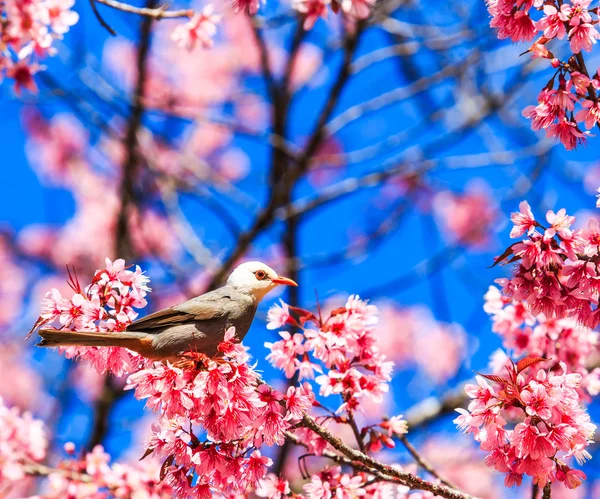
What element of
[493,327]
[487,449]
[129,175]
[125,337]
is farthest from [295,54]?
[487,449]

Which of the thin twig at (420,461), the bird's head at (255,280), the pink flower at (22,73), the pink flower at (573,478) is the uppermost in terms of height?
the pink flower at (22,73)

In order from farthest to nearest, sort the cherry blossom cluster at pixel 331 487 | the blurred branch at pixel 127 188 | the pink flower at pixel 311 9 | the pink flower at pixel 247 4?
1. the blurred branch at pixel 127 188
2. the pink flower at pixel 311 9
3. the pink flower at pixel 247 4
4. the cherry blossom cluster at pixel 331 487

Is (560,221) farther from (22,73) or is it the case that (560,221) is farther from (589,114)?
(22,73)

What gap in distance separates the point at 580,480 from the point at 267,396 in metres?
1.10

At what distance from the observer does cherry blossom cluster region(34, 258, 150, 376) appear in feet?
8.58

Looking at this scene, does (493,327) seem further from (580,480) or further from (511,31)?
(511,31)

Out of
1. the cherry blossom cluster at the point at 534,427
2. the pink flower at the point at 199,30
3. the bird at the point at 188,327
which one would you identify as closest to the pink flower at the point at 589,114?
the cherry blossom cluster at the point at 534,427

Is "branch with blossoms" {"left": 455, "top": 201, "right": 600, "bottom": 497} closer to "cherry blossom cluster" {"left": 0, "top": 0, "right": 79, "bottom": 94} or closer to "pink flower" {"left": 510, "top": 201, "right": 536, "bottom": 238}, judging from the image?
"pink flower" {"left": 510, "top": 201, "right": 536, "bottom": 238}

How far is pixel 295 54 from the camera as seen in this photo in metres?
6.86

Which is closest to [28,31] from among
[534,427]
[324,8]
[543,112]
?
[324,8]

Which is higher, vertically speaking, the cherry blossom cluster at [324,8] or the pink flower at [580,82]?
the cherry blossom cluster at [324,8]

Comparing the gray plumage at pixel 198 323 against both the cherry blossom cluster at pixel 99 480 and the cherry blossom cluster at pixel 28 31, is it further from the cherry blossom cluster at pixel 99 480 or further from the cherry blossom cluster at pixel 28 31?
the cherry blossom cluster at pixel 28 31

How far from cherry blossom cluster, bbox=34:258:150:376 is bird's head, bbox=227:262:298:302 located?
87 centimetres

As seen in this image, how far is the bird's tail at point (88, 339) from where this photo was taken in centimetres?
246
